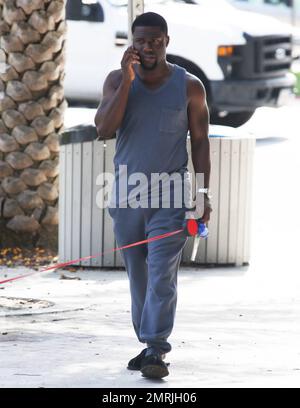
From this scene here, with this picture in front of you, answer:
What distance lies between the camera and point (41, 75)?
9.93 metres

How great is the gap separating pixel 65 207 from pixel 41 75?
3.72ft

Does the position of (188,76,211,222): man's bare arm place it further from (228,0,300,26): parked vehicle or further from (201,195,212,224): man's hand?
(228,0,300,26): parked vehicle

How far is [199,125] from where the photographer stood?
6.35 meters

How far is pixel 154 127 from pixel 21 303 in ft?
7.63

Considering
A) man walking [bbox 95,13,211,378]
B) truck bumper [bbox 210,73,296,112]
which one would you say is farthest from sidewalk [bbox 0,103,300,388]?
truck bumper [bbox 210,73,296,112]

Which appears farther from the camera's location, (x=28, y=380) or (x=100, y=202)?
(x=100, y=202)

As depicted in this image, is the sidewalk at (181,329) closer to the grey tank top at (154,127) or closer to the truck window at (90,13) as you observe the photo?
the grey tank top at (154,127)

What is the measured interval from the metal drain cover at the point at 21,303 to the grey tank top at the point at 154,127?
2.00 meters

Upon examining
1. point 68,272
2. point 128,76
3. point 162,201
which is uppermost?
point 128,76

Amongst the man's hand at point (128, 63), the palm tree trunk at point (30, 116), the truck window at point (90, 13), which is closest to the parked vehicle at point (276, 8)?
the truck window at point (90, 13)

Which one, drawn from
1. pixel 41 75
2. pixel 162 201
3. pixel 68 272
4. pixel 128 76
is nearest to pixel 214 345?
pixel 162 201

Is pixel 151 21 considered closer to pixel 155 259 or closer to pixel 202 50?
pixel 155 259
